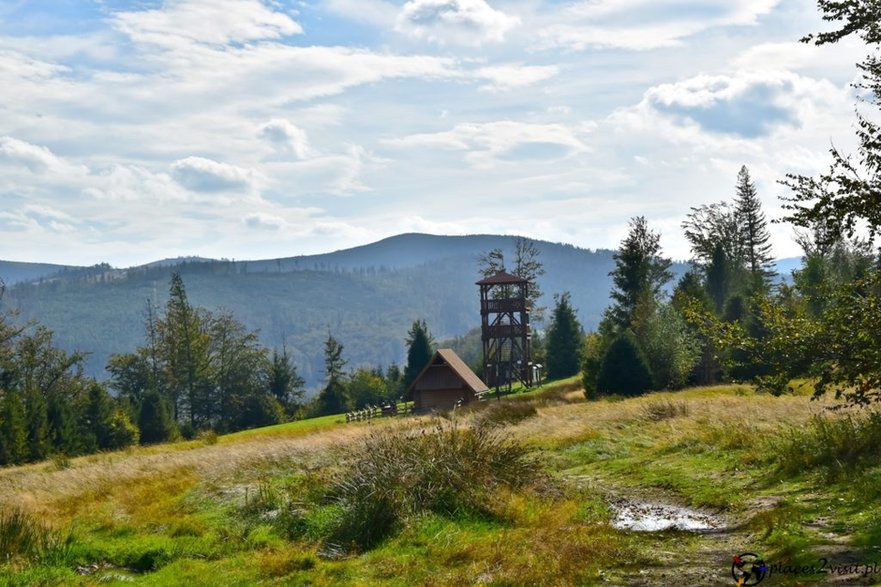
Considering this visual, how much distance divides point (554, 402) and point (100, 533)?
100 feet

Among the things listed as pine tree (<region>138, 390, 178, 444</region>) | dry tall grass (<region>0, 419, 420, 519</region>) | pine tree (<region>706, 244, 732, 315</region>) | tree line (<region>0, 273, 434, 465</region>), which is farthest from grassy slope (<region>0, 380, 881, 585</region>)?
pine tree (<region>706, 244, 732, 315</region>)

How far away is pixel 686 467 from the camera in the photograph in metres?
16.4

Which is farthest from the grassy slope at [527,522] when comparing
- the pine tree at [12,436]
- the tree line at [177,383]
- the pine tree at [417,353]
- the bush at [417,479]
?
the pine tree at [417,353]

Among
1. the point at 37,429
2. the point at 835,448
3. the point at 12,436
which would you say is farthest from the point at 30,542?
the point at 37,429

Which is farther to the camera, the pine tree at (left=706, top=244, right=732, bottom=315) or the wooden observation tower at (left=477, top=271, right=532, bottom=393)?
the pine tree at (left=706, top=244, right=732, bottom=315)

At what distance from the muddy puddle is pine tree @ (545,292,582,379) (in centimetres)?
6016

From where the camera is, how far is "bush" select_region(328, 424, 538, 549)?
1274 cm

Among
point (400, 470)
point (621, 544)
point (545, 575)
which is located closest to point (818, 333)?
point (621, 544)

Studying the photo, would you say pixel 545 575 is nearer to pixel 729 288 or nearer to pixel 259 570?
pixel 259 570

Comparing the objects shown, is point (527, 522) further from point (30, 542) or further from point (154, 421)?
point (154, 421)

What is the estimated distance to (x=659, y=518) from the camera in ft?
41.1

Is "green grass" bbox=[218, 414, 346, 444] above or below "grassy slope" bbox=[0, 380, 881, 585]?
below

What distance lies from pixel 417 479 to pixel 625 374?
100ft

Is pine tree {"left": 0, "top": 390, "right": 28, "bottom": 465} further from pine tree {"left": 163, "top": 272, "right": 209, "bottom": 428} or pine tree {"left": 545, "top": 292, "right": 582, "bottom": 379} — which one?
pine tree {"left": 545, "top": 292, "right": 582, "bottom": 379}
